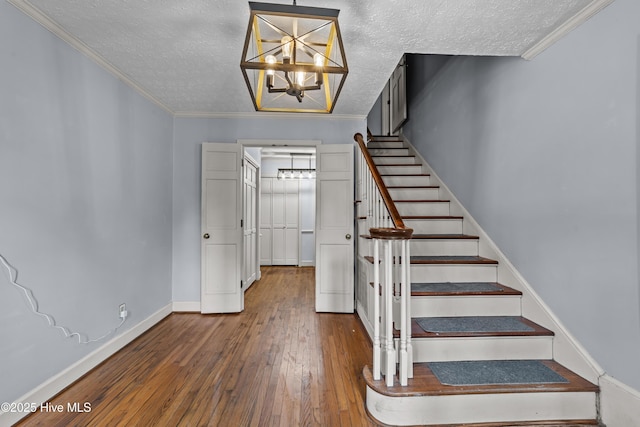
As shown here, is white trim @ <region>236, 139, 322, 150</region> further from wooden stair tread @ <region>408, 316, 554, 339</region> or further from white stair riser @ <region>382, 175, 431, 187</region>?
wooden stair tread @ <region>408, 316, 554, 339</region>

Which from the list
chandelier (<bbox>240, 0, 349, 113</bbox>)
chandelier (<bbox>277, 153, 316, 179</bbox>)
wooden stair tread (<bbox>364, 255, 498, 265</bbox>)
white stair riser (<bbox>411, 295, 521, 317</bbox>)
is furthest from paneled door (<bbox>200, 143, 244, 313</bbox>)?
chandelier (<bbox>277, 153, 316, 179</bbox>)

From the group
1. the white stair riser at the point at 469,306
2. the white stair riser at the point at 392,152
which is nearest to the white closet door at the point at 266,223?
the white stair riser at the point at 392,152

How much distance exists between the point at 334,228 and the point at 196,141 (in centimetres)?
204

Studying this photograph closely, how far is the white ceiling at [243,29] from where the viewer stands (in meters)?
1.72

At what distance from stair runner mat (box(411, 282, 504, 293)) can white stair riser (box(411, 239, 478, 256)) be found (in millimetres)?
389

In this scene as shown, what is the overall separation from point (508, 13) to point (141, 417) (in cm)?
328

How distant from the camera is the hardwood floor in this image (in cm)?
168

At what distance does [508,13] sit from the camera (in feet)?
5.79

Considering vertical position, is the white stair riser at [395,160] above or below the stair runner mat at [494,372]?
above

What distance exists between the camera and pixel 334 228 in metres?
3.49

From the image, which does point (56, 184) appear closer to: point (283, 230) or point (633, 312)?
point (633, 312)

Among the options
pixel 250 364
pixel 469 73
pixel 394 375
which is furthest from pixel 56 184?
pixel 469 73

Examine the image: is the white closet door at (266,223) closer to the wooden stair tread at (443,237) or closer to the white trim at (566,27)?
the wooden stair tread at (443,237)

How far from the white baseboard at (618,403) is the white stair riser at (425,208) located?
1.93 metres
